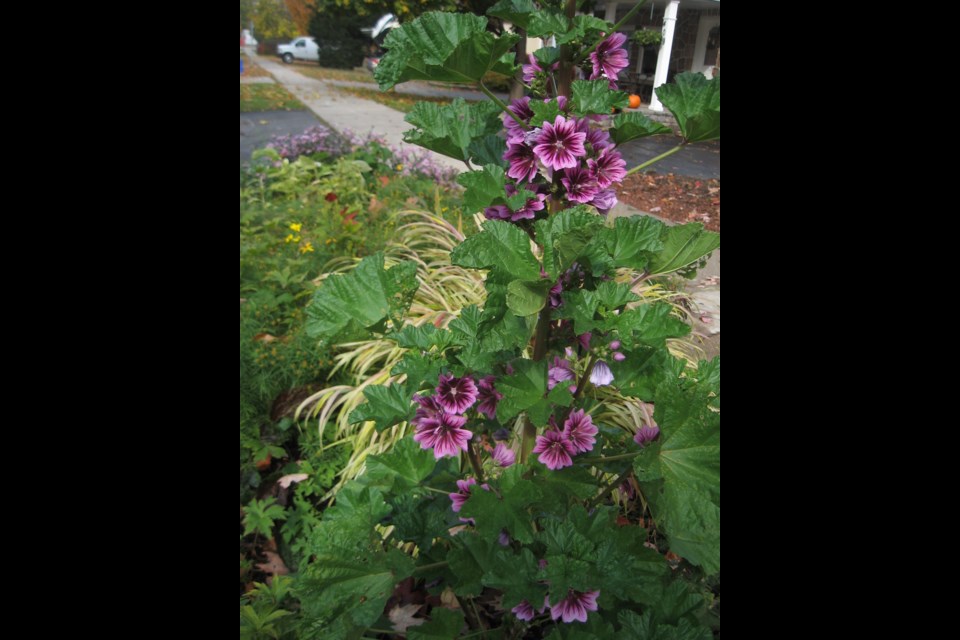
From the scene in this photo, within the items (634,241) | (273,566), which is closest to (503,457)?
(634,241)

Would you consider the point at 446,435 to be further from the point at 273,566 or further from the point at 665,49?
the point at 273,566

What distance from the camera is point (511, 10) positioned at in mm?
869

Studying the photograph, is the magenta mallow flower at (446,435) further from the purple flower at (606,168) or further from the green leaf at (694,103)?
the green leaf at (694,103)

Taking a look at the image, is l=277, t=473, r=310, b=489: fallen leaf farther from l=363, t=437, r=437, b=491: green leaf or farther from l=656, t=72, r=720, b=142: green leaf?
l=656, t=72, r=720, b=142: green leaf

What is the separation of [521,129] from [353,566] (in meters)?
0.73

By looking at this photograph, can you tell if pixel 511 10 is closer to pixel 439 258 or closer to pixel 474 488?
pixel 474 488

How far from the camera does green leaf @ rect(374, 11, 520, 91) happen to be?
802 millimetres

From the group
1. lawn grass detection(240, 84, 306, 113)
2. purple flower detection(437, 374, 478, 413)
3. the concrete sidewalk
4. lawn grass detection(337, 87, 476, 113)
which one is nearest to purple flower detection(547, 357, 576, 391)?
purple flower detection(437, 374, 478, 413)

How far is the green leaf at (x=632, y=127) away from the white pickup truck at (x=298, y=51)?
8540mm

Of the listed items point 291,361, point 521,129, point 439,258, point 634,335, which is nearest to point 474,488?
point 634,335

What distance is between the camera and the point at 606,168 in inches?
35.2

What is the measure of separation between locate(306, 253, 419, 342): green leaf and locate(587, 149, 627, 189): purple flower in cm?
32

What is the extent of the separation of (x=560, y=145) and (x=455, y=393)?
402 millimetres

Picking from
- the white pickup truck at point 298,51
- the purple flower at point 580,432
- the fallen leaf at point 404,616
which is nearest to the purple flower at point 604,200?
the purple flower at point 580,432
